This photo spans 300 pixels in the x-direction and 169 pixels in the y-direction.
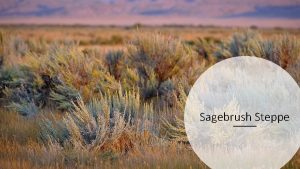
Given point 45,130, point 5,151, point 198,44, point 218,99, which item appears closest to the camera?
point 5,151

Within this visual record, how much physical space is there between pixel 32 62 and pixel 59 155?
5.40 meters

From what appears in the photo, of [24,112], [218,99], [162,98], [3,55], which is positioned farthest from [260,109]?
[3,55]

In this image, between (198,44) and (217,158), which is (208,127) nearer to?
(217,158)

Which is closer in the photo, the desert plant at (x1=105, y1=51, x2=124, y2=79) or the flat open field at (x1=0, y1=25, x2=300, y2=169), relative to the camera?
the flat open field at (x1=0, y1=25, x2=300, y2=169)

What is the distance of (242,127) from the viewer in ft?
25.1

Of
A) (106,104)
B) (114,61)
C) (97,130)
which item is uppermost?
(106,104)

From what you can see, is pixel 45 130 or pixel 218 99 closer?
pixel 45 130
